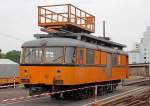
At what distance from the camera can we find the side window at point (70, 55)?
66.1 ft

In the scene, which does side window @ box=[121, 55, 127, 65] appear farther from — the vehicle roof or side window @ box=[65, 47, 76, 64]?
side window @ box=[65, 47, 76, 64]

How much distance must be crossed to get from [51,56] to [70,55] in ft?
2.89

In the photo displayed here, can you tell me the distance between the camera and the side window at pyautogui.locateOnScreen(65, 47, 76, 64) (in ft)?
66.1

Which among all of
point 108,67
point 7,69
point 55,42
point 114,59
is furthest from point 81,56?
point 7,69

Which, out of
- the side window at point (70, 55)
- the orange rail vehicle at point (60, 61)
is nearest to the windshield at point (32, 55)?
the orange rail vehicle at point (60, 61)

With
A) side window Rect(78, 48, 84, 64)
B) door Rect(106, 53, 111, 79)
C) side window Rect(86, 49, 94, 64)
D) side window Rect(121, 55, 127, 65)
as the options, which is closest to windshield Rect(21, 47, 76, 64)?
side window Rect(78, 48, 84, 64)

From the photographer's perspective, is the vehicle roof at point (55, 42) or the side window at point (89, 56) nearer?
the vehicle roof at point (55, 42)

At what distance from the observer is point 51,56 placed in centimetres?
2036

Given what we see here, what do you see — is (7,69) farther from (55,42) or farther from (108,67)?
(55,42)

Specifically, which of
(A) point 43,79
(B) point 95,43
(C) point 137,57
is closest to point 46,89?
(A) point 43,79

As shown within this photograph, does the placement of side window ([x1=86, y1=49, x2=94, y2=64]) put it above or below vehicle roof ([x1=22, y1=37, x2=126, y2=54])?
below

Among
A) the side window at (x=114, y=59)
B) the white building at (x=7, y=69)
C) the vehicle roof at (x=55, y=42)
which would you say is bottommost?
the white building at (x=7, y=69)

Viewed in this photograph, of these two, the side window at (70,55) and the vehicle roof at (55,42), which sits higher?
the vehicle roof at (55,42)

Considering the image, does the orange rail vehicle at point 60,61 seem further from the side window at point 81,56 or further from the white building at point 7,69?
the white building at point 7,69
